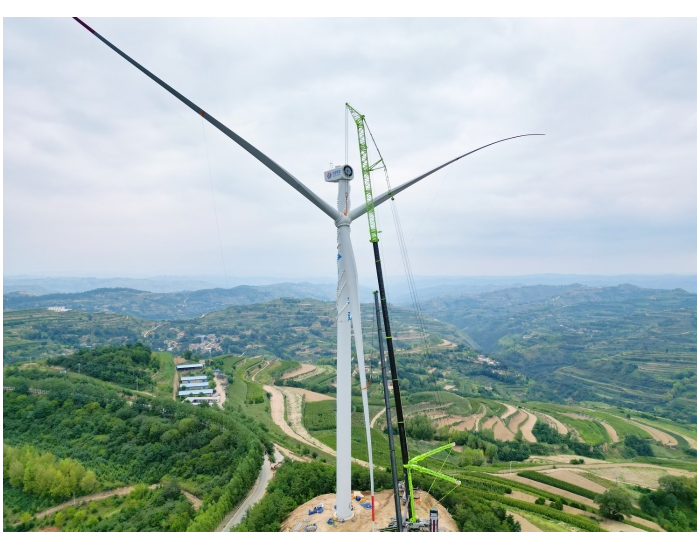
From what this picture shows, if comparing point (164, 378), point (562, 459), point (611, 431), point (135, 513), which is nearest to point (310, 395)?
point (164, 378)

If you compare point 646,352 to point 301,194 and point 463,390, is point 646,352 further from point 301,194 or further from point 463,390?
point 301,194

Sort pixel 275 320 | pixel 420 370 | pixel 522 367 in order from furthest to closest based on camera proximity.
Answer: pixel 275 320, pixel 522 367, pixel 420 370

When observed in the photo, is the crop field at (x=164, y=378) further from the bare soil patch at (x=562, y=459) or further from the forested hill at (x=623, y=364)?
the forested hill at (x=623, y=364)

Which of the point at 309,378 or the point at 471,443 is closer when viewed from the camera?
the point at 471,443

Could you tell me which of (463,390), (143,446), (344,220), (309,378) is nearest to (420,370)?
(463,390)

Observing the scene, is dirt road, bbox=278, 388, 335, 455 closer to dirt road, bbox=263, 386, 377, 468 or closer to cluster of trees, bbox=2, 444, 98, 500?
dirt road, bbox=263, 386, 377, 468

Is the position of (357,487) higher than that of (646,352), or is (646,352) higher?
(357,487)
